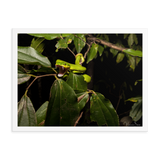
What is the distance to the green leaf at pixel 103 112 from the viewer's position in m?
0.65

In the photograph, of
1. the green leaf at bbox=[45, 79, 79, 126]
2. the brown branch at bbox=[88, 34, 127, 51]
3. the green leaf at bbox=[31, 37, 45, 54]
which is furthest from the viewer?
the brown branch at bbox=[88, 34, 127, 51]

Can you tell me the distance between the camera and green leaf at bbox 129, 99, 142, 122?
0.75 meters

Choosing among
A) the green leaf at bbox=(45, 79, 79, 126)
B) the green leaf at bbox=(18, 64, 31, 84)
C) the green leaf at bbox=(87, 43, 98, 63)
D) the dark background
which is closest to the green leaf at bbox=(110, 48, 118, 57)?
the dark background

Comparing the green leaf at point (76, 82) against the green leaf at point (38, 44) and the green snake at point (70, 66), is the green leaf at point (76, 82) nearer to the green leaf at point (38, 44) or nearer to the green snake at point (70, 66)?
the green snake at point (70, 66)

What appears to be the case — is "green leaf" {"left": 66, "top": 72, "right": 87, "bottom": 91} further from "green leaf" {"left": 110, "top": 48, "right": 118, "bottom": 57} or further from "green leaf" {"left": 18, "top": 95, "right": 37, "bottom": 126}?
"green leaf" {"left": 110, "top": 48, "right": 118, "bottom": 57}

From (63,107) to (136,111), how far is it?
1.80 feet

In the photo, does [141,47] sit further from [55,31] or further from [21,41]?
[21,41]

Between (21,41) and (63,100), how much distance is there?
18.9 inches

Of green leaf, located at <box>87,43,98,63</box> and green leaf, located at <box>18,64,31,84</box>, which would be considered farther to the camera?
green leaf, located at <box>87,43,98,63</box>

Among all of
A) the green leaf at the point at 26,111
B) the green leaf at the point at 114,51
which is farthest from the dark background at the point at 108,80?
the green leaf at the point at 26,111

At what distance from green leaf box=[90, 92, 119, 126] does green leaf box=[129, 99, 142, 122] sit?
0.62 feet

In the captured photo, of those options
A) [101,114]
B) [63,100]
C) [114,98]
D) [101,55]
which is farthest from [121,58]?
[63,100]

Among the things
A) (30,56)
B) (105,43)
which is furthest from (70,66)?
(105,43)

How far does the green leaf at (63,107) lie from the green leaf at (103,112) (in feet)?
0.45
